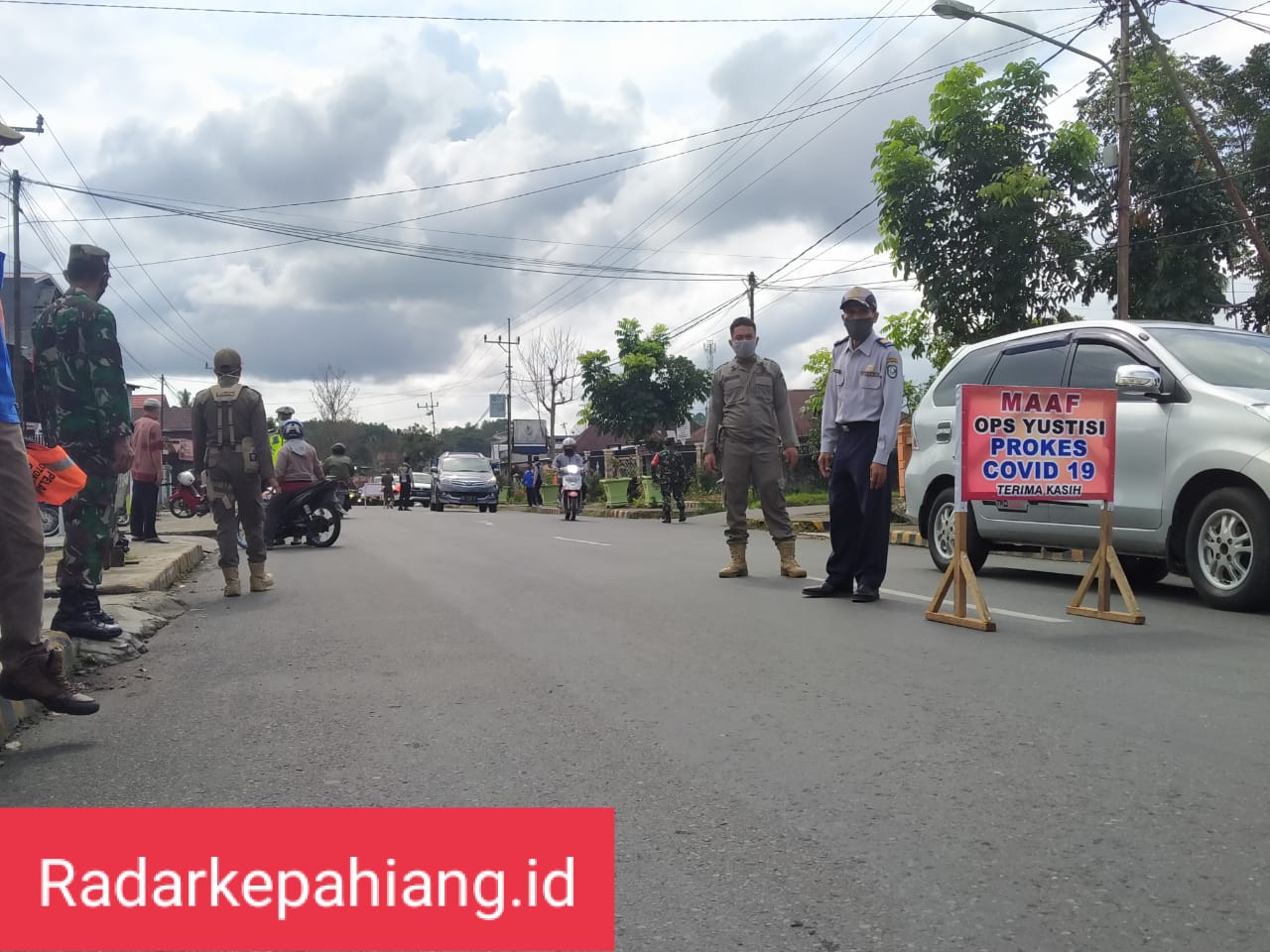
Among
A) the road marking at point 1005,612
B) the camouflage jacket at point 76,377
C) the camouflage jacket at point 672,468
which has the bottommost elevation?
the road marking at point 1005,612

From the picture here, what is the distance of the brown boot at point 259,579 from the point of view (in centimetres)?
901

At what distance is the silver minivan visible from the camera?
6555 mm

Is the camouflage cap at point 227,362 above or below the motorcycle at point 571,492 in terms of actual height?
above

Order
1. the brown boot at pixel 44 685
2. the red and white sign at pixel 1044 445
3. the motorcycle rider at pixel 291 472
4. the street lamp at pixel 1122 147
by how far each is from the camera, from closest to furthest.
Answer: the brown boot at pixel 44 685, the red and white sign at pixel 1044 445, the motorcycle rider at pixel 291 472, the street lamp at pixel 1122 147

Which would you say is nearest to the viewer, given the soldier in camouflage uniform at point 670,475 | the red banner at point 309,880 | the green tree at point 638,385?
the red banner at point 309,880

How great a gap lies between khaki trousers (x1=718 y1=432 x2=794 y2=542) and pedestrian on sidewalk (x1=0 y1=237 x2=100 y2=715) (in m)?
5.61

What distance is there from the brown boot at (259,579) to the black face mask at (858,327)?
16.4ft

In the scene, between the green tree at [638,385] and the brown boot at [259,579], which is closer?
the brown boot at [259,579]

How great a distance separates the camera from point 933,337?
64.8 feet

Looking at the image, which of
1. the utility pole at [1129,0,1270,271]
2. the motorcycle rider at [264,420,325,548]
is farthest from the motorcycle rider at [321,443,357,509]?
the utility pole at [1129,0,1270,271]

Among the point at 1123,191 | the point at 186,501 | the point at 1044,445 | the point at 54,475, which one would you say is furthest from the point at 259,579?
the point at 186,501

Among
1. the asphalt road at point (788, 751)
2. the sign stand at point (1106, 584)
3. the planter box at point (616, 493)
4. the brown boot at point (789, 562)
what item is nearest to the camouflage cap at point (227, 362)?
the asphalt road at point (788, 751)

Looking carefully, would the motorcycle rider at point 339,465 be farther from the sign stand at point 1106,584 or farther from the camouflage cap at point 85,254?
the sign stand at point 1106,584

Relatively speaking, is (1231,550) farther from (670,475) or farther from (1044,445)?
(670,475)
